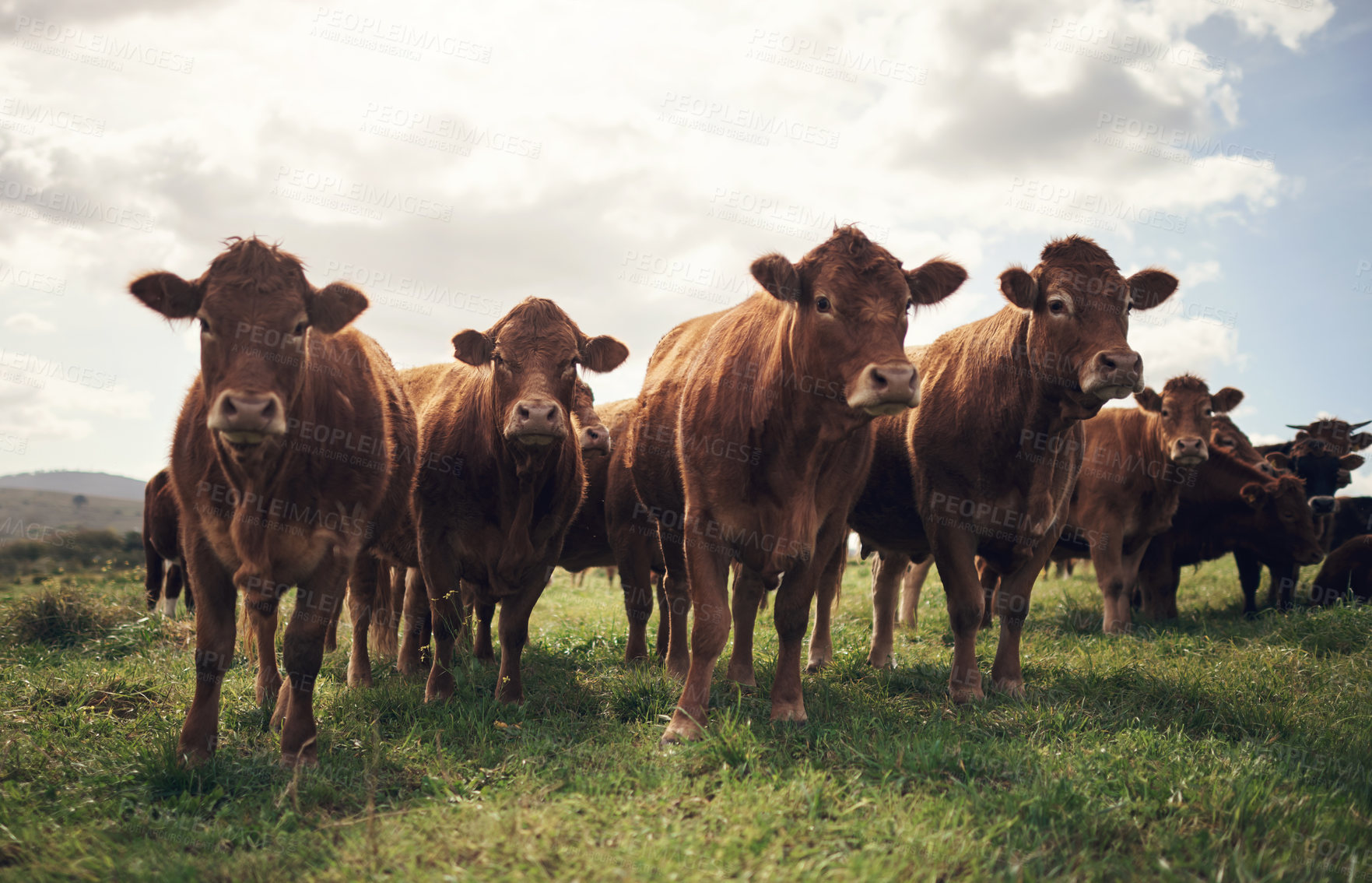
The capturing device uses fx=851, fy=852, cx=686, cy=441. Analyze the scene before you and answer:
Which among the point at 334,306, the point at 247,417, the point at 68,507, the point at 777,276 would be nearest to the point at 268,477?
the point at 247,417

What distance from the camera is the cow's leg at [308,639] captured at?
4.54 metres

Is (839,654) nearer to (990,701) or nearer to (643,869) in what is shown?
(990,701)

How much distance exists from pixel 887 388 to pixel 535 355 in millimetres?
2660

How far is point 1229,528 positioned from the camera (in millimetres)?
11508

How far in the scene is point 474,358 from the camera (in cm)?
630

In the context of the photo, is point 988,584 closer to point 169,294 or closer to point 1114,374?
point 1114,374

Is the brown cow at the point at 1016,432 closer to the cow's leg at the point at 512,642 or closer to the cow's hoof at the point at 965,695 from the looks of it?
the cow's hoof at the point at 965,695

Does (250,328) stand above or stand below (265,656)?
above

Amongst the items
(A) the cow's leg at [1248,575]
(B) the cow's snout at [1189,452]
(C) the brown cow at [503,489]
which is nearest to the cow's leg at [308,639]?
(C) the brown cow at [503,489]

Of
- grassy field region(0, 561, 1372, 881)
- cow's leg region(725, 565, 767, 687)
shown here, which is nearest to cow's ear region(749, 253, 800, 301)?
cow's leg region(725, 565, 767, 687)

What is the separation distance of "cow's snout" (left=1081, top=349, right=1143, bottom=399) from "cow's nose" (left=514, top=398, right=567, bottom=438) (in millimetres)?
3537

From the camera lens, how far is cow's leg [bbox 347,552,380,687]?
22.1 ft

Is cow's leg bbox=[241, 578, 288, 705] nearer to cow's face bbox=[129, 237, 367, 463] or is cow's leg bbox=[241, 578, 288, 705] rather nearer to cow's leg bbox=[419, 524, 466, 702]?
cow's leg bbox=[419, 524, 466, 702]

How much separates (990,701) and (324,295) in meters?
4.91
